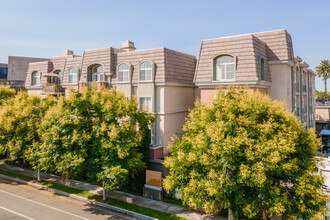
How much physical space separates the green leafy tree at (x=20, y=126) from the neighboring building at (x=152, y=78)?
587cm

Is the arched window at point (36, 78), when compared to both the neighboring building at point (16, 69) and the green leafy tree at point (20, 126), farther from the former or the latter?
the neighboring building at point (16, 69)

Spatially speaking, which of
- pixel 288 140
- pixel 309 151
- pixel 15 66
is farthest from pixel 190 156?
pixel 15 66

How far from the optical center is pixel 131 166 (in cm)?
2180

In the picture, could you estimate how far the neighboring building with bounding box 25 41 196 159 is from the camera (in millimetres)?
28828

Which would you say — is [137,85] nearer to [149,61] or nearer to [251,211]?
[149,61]

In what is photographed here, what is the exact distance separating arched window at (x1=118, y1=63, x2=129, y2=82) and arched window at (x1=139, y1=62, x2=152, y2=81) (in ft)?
7.11

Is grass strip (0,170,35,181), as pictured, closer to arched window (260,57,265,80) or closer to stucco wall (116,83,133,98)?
stucco wall (116,83,133,98)

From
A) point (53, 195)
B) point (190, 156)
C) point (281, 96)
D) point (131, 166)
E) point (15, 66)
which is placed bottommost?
point (53, 195)

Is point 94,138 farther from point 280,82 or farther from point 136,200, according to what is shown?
point 280,82

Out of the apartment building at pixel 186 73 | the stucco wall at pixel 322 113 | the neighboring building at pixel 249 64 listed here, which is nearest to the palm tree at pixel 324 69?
the stucco wall at pixel 322 113

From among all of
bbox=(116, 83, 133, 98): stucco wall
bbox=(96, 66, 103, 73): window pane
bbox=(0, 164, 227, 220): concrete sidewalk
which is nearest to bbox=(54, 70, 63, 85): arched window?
bbox=(96, 66, 103, 73): window pane

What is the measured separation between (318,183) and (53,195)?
76.2 ft

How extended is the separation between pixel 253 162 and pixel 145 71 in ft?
58.9

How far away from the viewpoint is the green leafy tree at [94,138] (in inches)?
837
